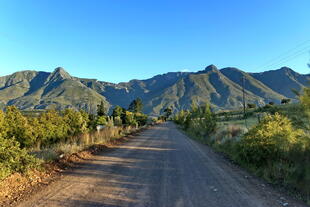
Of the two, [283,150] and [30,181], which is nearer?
[30,181]

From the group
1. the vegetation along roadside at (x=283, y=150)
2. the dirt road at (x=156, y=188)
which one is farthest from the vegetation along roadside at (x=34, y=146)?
the vegetation along roadside at (x=283, y=150)

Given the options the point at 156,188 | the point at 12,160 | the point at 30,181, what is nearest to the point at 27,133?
the point at 12,160

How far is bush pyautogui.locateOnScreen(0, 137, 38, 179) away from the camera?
19.6 feet

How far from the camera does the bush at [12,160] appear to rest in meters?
5.99

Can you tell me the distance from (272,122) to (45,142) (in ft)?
39.8

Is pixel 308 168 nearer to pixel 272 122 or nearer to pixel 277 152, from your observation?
pixel 277 152

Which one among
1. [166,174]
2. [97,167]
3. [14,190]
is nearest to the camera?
[14,190]

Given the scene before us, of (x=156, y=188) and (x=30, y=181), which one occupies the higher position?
(x=30, y=181)

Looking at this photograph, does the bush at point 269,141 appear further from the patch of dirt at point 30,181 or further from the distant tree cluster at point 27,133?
the distant tree cluster at point 27,133

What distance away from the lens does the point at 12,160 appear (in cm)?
619

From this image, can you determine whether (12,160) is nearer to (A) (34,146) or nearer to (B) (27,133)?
(B) (27,133)

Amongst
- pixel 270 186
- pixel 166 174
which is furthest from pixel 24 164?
pixel 270 186

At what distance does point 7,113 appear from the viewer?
37.0 feet

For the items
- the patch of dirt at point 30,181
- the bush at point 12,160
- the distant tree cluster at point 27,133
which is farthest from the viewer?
the distant tree cluster at point 27,133
